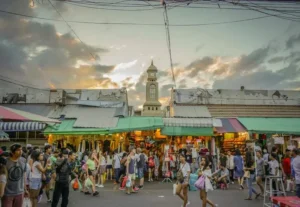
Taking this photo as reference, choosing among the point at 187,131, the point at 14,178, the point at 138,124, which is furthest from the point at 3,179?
the point at 187,131

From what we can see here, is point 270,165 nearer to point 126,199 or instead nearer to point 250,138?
point 126,199

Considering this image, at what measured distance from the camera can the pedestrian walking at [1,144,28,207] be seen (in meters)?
5.20

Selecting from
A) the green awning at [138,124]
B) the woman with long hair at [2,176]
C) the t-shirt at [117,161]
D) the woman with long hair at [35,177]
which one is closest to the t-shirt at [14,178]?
the woman with long hair at [2,176]

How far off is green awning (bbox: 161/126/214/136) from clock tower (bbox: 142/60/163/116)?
26768 mm

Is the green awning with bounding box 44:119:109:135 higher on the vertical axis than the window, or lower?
lower

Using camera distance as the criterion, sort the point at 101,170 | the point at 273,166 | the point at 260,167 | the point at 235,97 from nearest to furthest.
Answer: the point at 260,167 → the point at 273,166 → the point at 101,170 → the point at 235,97

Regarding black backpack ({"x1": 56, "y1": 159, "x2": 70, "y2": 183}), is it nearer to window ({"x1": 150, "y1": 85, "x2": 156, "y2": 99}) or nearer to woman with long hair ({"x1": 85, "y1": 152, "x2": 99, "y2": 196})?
woman with long hair ({"x1": 85, "y1": 152, "x2": 99, "y2": 196})

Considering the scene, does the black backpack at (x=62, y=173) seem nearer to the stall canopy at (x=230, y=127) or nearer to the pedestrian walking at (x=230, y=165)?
the pedestrian walking at (x=230, y=165)

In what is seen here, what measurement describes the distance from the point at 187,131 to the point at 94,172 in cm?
700

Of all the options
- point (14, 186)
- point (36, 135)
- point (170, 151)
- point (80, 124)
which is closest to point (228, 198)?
point (170, 151)

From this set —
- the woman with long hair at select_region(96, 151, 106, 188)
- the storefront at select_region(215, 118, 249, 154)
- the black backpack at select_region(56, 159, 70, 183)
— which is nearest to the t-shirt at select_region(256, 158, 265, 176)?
the storefront at select_region(215, 118, 249, 154)

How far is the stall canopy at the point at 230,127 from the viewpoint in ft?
54.9

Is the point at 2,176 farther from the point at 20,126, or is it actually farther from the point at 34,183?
the point at 20,126

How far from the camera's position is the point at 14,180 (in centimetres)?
529
